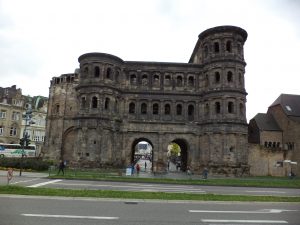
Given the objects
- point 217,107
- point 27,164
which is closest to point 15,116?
point 27,164

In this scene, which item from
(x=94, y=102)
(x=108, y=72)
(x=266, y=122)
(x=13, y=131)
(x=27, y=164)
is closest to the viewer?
(x=27, y=164)

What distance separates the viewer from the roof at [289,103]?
171ft

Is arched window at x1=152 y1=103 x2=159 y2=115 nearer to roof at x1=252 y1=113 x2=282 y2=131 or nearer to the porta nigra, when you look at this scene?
the porta nigra

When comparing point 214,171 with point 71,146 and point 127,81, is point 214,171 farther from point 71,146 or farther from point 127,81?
point 71,146

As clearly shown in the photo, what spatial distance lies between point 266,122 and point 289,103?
583cm

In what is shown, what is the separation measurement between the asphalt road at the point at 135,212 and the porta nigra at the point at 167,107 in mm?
26593

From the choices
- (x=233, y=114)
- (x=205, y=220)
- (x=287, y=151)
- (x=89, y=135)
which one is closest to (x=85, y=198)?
(x=205, y=220)

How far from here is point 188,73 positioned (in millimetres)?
46219

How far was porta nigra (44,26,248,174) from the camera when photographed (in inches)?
1658

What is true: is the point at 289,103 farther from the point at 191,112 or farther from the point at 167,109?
the point at 167,109

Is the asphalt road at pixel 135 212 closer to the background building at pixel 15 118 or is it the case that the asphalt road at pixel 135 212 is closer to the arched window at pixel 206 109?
the arched window at pixel 206 109

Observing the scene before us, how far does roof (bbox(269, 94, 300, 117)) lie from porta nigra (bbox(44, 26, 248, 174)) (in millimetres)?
13666

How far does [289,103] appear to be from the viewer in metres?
54.7

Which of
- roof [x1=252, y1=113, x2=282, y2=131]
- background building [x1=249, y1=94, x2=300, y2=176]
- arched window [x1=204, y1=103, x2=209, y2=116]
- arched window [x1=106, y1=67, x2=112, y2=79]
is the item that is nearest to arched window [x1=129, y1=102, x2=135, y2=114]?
arched window [x1=106, y1=67, x2=112, y2=79]
